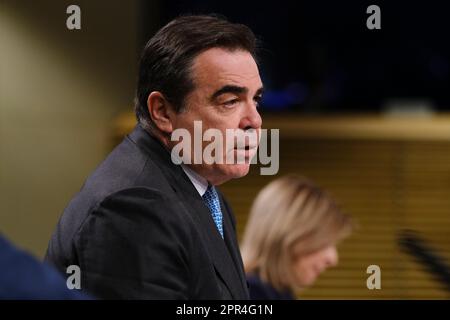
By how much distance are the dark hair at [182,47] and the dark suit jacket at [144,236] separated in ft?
0.24

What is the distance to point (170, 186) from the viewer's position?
958mm

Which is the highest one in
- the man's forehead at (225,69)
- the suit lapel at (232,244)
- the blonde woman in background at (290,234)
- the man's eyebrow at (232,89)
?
the man's forehead at (225,69)

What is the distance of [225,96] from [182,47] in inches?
2.8

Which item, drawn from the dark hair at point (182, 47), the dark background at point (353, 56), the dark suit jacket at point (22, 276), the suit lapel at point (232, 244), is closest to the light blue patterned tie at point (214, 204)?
the suit lapel at point (232, 244)

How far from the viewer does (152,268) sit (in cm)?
84

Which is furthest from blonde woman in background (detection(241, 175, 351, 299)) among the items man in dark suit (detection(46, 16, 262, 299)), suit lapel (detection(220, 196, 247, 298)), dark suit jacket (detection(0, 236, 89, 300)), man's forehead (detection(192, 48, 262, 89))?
dark suit jacket (detection(0, 236, 89, 300))

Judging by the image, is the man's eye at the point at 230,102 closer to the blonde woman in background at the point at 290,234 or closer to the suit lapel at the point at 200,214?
the suit lapel at the point at 200,214

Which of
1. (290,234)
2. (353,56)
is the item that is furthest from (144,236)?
(353,56)

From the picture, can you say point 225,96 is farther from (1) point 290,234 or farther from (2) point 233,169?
(1) point 290,234

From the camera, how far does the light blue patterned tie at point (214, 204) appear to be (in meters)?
1.04

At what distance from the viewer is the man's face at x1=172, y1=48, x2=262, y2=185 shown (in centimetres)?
91
